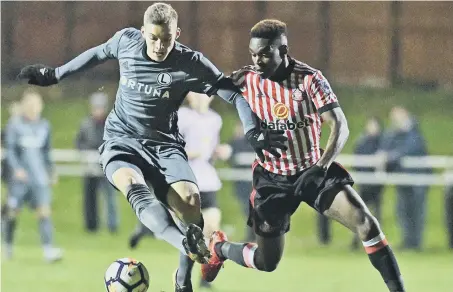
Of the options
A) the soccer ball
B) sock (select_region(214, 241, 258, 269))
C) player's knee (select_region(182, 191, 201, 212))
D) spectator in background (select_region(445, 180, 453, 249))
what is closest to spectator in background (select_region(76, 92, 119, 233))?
spectator in background (select_region(445, 180, 453, 249))

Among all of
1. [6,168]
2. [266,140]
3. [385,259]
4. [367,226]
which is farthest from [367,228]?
[6,168]

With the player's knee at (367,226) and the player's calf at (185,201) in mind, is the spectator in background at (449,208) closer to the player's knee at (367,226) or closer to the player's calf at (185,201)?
the player's knee at (367,226)

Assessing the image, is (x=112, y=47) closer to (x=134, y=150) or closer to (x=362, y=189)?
(x=134, y=150)

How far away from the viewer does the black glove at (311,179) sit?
5.99 m

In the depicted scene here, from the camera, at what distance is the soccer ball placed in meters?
6.41

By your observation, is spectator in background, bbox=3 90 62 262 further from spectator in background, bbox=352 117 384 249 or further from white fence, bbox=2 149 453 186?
spectator in background, bbox=352 117 384 249

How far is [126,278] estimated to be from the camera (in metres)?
6.43

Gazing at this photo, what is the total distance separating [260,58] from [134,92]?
86 centimetres

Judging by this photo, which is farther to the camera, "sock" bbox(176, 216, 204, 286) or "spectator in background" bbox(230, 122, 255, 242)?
"spectator in background" bbox(230, 122, 255, 242)

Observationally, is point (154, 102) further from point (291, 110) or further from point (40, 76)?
point (291, 110)

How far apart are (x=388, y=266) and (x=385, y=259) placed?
0.05 meters

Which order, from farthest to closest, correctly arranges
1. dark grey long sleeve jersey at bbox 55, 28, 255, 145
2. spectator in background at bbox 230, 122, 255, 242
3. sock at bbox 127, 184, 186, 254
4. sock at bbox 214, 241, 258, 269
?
1. spectator in background at bbox 230, 122, 255, 242
2. sock at bbox 214, 241, 258, 269
3. dark grey long sleeve jersey at bbox 55, 28, 255, 145
4. sock at bbox 127, 184, 186, 254

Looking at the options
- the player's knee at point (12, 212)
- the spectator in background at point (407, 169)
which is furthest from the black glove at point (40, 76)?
the spectator in background at point (407, 169)

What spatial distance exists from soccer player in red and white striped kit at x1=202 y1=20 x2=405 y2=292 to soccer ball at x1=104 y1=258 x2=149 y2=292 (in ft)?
2.56
